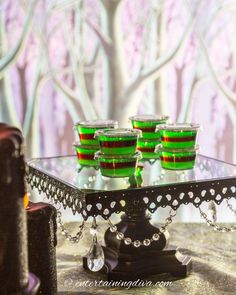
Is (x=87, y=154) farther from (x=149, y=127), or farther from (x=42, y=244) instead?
(x=42, y=244)

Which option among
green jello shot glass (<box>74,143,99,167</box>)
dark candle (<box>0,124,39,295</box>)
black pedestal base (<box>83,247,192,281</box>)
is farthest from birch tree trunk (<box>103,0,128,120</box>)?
dark candle (<box>0,124,39,295</box>)

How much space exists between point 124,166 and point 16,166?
72cm

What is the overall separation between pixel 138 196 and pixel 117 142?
0.51ft

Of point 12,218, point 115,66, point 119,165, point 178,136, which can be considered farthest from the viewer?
point 115,66

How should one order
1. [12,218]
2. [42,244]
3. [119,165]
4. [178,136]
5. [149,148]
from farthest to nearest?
[149,148], [178,136], [119,165], [42,244], [12,218]

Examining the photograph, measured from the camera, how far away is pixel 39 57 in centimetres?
261

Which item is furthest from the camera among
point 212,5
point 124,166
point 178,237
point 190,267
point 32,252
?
point 212,5

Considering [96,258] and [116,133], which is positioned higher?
[116,133]

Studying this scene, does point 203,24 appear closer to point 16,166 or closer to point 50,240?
point 50,240

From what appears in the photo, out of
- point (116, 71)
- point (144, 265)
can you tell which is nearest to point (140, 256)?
point (144, 265)

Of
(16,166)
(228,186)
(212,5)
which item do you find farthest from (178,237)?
(16,166)

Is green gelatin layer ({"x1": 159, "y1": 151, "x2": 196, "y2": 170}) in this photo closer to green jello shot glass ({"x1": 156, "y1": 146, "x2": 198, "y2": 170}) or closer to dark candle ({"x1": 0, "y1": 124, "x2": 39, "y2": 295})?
green jello shot glass ({"x1": 156, "y1": 146, "x2": 198, "y2": 170})

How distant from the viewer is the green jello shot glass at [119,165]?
64.9 inches

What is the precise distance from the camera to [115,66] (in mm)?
2633
